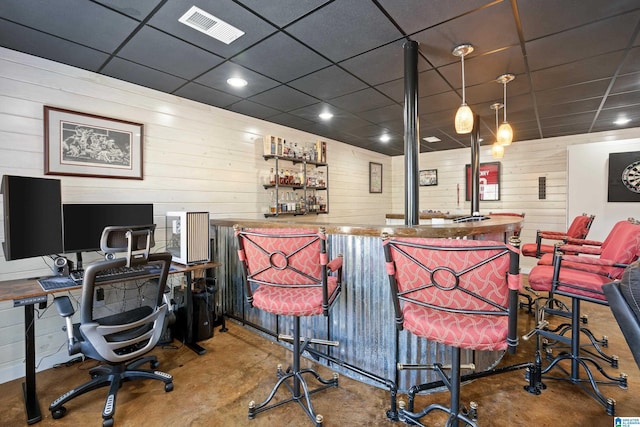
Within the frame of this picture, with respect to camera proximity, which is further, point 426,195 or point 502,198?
point 426,195

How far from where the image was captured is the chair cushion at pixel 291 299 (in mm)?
1759

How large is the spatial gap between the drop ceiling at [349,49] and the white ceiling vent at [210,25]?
5 cm

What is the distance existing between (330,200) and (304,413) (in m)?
3.91

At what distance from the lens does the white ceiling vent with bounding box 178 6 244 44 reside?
1.96 m

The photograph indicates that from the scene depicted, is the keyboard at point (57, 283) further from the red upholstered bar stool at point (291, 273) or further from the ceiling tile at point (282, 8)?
the ceiling tile at point (282, 8)

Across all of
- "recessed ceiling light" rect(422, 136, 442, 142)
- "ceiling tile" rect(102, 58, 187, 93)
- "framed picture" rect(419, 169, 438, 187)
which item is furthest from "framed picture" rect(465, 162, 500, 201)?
"ceiling tile" rect(102, 58, 187, 93)

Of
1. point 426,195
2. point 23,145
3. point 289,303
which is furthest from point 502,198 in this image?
point 23,145

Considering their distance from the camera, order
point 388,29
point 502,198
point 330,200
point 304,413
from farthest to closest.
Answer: point 502,198
point 330,200
point 388,29
point 304,413

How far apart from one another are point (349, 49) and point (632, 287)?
2268mm

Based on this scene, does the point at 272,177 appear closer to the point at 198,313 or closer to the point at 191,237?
the point at 191,237

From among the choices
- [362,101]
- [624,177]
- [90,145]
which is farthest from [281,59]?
[624,177]

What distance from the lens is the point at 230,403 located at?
6.67ft

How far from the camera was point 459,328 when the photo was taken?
1369 millimetres

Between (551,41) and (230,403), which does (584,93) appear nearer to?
(551,41)
